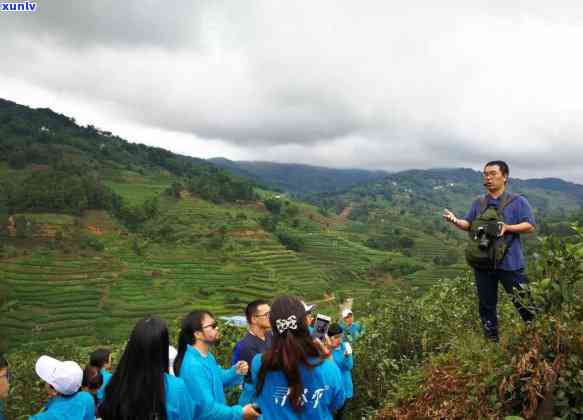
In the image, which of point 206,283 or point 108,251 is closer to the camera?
point 206,283

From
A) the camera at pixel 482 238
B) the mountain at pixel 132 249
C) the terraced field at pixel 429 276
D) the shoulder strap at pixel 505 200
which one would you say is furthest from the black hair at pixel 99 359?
the terraced field at pixel 429 276

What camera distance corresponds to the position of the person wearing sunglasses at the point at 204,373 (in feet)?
8.86

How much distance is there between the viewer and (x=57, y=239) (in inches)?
1790

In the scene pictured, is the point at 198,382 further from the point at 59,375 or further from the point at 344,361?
the point at 344,361

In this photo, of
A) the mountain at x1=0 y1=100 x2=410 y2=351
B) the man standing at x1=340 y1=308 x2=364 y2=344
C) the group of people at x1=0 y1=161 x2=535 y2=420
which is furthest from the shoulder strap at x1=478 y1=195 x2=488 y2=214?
the mountain at x1=0 y1=100 x2=410 y2=351

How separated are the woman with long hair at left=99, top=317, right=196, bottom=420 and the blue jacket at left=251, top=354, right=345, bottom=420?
499 millimetres

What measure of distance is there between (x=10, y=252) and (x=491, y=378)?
4845cm

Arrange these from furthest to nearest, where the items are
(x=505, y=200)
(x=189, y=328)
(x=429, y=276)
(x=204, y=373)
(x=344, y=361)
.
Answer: (x=429, y=276) < (x=344, y=361) < (x=505, y=200) < (x=189, y=328) < (x=204, y=373)

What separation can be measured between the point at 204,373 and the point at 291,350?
887 millimetres

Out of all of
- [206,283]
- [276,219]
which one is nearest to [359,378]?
[206,283]

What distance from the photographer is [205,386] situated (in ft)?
9.30

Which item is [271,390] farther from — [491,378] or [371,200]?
[371,200]

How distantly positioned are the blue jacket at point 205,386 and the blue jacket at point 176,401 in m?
0.20

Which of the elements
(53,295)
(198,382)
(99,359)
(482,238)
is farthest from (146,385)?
(53,295)
